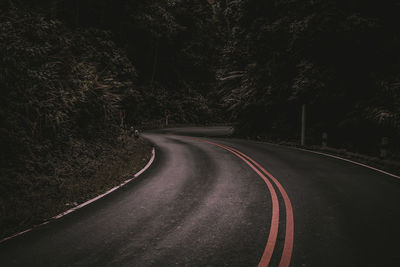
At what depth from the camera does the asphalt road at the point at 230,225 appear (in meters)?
4.47

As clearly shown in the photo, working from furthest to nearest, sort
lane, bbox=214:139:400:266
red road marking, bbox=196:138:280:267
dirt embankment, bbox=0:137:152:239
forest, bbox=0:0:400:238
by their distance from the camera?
forest, bbox=0:0:400:238
dirt embankment, bbox=0:137:152:239
lane, bbox=214:139:400:266
red road marking, bbox=196:138:280:267

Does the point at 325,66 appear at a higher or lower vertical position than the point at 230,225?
higher

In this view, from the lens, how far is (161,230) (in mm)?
5477

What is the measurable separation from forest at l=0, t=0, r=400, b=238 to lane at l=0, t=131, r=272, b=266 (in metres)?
2.63

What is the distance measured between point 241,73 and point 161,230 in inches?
723

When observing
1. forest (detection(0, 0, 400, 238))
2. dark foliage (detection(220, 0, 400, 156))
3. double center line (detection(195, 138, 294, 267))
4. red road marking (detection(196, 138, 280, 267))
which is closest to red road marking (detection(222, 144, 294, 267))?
double center line (detection(195, 138, 294, 267))

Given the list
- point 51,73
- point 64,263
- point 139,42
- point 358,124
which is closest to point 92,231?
point 64,263

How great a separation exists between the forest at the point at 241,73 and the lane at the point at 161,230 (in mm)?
2630

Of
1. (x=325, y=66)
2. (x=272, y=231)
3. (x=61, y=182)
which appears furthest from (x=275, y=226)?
(x=325, y=66)

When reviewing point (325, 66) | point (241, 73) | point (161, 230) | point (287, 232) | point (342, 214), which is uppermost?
point (241, 73)

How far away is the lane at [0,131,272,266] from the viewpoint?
14.6 ft

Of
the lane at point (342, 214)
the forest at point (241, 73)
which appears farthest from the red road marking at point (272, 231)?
the forest at point (241, 73)

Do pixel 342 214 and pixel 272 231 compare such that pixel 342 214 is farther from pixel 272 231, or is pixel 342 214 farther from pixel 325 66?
pixel 325 66

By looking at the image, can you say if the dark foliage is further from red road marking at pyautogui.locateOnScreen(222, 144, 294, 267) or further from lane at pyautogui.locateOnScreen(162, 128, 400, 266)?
red road marking at pyautogui.locateOnScreen(222, 144, 294, 267)
